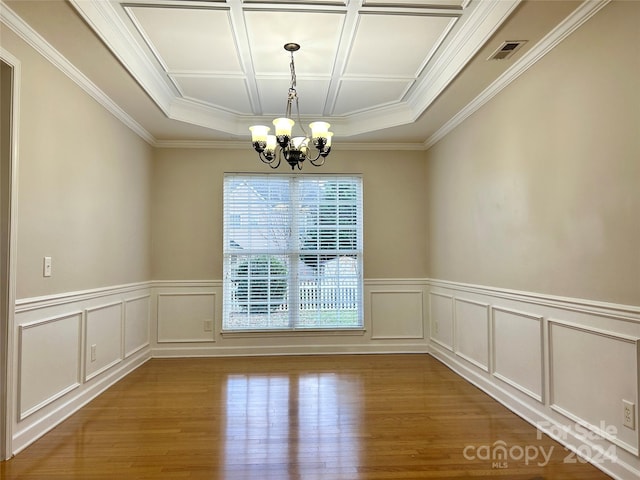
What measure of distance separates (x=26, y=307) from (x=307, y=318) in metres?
3.11

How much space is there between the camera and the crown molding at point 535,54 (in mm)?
2464

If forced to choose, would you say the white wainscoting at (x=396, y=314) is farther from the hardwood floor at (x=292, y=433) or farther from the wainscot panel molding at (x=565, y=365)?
the wainscot panel molding at (x=565, y=365)

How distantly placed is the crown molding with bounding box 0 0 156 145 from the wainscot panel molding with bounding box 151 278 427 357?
2016 mm

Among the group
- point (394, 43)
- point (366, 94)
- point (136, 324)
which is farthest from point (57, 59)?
point (136, 324)

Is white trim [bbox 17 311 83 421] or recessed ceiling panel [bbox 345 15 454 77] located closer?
white trim [bbox 17 311 83 421]

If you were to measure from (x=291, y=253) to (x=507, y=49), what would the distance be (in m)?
3.18

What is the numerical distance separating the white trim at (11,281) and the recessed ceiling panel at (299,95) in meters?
1.95

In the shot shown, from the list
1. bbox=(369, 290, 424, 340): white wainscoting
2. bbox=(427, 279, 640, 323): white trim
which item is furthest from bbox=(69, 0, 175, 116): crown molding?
bbox=(427, 279, 640, 323): white trim

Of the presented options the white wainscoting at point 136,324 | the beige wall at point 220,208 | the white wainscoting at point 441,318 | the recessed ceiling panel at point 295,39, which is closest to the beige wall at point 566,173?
the white wainscoting at point 441,318

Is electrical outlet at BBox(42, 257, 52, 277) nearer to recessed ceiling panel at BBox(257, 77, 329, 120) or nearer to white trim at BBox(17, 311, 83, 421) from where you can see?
white trim at BBox(17, 311, 83, 421)

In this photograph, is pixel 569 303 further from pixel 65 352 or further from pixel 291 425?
pixel 65 352

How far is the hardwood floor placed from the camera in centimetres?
242

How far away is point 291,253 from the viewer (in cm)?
533

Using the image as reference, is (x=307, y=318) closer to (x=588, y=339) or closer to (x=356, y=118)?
(x=356, y=118)
